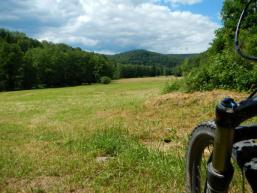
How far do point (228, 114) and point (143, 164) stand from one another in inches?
152

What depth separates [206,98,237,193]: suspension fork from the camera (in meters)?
1.90

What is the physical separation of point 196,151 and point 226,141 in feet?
3.42

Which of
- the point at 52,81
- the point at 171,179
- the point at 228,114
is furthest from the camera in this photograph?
the point at 52,81

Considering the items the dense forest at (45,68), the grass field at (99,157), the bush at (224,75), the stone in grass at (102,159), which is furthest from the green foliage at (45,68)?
the stone in grass at (102,159)

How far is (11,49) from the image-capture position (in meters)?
73.1

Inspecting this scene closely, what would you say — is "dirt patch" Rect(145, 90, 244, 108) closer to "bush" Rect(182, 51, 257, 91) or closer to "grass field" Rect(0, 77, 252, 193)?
"bush" Rect(182, 51, 257, 91)

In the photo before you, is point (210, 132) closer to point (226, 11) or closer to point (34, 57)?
point (226, 11)

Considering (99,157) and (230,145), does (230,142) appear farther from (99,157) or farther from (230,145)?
(99,157)

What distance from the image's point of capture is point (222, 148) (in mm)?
1975

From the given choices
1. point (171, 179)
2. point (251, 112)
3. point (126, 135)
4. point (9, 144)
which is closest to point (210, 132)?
point (251, 112)

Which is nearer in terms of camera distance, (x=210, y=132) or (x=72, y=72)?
(x=210, y=132)

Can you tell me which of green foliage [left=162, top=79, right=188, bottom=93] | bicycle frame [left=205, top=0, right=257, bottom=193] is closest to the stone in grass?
bicycle frame [left=205, top=0, right=257, bottom=193]

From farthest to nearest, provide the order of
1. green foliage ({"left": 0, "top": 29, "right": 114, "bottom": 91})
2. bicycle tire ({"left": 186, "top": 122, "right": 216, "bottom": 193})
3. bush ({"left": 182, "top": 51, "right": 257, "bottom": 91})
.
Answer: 1. green foliage ({"left": 0, "top": 29, "right": 114, "bottom": 91})
2. bush ({"left": 182, "top": 51, "right": 257, "bottom": 91})
3. bicycle tire ({"left": 186, "top": 122, "right": 216, "bottom": 193})

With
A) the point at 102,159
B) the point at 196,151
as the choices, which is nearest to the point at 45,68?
the point at 102,159
